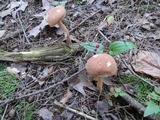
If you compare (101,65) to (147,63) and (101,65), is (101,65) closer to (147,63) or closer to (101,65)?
(101,65)

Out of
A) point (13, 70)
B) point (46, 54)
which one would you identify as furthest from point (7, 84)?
point (46, 54)

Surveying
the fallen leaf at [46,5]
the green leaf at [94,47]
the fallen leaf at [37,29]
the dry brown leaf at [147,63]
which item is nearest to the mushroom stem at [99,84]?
the green leaf at [94,47]

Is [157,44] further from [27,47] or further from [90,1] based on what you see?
[27,47]

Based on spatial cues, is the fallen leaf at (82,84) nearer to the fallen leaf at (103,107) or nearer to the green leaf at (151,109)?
the fallen leaf at (103,107)

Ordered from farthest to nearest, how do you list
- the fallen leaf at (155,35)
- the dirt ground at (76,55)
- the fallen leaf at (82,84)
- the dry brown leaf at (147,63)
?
the fallen leaf at (155,35) < the dry brown leaf at (147,63) < the fallen leaf at (82,84) < the dirt ground at (76,55)

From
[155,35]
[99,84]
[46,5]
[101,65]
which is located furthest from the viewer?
[46,5]

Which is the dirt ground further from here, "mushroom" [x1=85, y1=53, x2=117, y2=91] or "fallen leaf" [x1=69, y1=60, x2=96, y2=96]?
"mushroom" [x1=85, y1=53, x2=117, y2=91]
